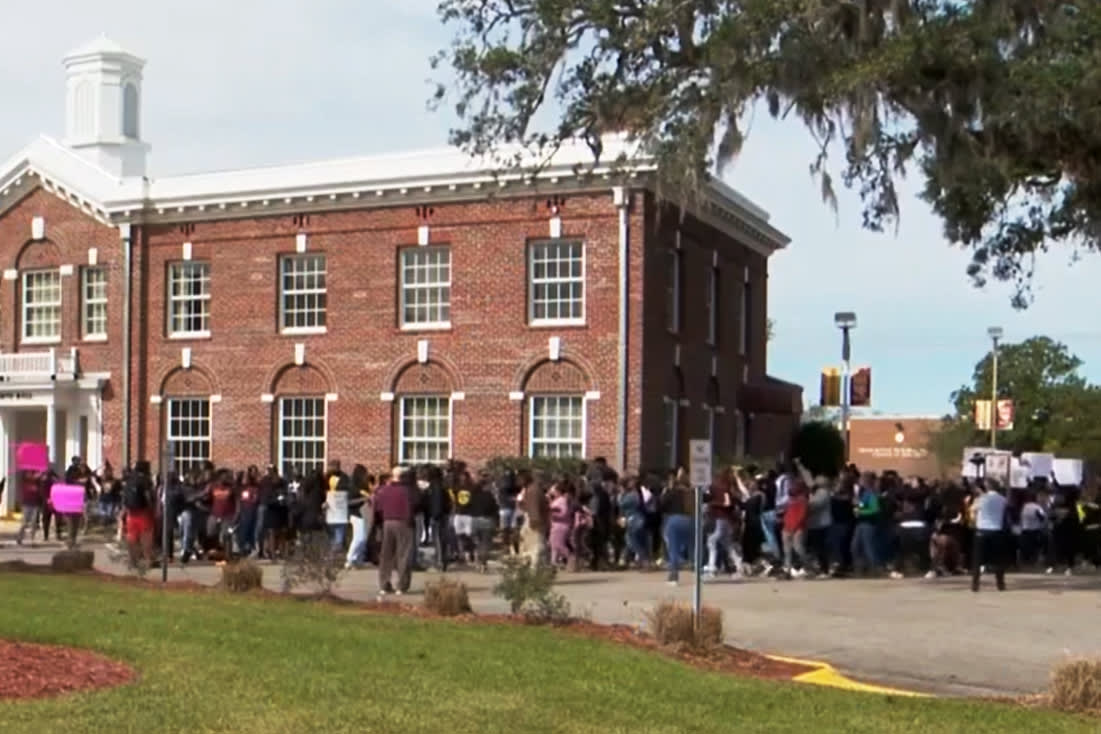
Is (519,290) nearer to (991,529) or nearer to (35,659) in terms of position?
(991,529)

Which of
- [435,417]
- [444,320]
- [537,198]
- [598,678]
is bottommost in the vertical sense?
[598,678]

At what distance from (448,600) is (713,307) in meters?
20.8

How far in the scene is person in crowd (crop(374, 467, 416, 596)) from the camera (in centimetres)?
1927

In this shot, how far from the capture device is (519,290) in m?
32.2

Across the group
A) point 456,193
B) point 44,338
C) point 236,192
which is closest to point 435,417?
point 456,193

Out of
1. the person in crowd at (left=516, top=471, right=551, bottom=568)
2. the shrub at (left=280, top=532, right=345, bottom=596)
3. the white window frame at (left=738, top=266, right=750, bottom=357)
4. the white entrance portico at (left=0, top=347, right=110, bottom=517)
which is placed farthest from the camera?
the white window frame at (left=738, top=266, right=750, bottom=357)

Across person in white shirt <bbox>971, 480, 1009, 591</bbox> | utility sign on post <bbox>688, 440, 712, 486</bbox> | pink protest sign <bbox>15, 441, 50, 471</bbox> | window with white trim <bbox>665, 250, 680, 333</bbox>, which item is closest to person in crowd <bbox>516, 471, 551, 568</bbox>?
person in white shirt <bbox>971, 480, 1009, 591</bbox>

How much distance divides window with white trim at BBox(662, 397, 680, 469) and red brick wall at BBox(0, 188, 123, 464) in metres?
12.9

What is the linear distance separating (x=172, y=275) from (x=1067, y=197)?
22.8m

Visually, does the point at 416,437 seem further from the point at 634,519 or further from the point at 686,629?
the point at 686,629

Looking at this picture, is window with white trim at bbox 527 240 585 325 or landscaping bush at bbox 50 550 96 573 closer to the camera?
landscaping bush at bbox 50 550 96 573

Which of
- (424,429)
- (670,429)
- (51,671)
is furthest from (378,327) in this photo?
(51,671)

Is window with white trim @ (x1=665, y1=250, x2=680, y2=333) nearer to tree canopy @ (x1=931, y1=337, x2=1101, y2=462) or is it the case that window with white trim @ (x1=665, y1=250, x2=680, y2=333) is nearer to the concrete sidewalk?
the concrete sidewalk

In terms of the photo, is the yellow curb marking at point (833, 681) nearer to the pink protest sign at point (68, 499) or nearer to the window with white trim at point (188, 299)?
the pink protest sign at point (68, 499)
